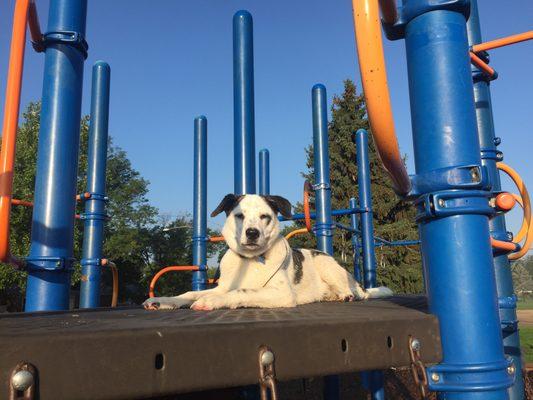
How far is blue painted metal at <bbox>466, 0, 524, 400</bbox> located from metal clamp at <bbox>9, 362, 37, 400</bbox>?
2.87m

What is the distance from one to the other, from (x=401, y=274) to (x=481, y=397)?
22.0 metres

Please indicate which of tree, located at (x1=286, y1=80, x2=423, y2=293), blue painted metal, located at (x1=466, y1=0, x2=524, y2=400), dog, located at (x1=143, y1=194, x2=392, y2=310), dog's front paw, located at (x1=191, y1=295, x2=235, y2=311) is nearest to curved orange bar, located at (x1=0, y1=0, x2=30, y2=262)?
dog's front paw, located at (x1=191, y1=295, x2=235, y2=311)

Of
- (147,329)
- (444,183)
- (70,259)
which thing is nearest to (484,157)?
(444,183)

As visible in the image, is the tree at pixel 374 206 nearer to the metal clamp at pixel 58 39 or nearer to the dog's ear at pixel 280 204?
the dog's ear at pixel 280 204

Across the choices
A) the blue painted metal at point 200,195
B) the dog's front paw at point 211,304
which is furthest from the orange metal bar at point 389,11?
the blue painted metal at point 200,195

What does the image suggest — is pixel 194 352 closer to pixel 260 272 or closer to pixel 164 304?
pixel 164 304

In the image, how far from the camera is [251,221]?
3.39 m

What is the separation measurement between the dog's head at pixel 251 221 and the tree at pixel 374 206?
1858cm

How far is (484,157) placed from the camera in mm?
2982

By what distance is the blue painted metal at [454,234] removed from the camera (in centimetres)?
136

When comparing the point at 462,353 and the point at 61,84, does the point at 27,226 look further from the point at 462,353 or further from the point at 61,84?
the point at 462,353

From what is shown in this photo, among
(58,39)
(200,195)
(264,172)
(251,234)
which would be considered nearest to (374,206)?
(264,172)

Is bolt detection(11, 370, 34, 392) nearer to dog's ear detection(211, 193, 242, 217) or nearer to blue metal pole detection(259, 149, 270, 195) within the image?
dog's ear detection(211, 193, 242, 217)

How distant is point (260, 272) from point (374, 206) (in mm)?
21023
